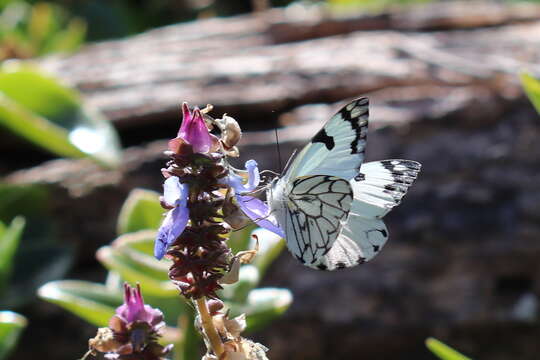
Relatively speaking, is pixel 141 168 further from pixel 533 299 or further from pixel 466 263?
pixel 533 299

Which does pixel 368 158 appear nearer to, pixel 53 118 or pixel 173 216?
pixel 53 118

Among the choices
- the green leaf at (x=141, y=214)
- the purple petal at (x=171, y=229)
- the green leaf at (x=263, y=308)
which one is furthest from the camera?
the green leaf at (x=141, y=214)

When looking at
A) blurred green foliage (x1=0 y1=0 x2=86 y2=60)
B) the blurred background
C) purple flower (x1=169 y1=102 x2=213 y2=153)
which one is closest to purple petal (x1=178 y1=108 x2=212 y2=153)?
purple flower (x1=169 y1=102 x2=213 y2=153)

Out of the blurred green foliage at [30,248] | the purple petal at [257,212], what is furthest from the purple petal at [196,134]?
the blurred green foliage at [30,248]

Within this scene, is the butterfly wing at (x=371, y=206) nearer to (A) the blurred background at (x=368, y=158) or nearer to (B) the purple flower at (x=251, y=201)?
(B) the purple flower at (x=251, y=201)

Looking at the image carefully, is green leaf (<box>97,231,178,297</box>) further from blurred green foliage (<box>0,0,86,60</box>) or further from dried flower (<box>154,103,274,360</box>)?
blurred green foliage (<box>0,0,86,60</box>)

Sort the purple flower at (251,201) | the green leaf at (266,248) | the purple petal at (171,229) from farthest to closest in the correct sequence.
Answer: the green leaf at (266,248) → the purple flower at (251,201) → the purple petal at (171,229)

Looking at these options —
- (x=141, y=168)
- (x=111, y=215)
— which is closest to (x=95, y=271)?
(x=111, y=215)
